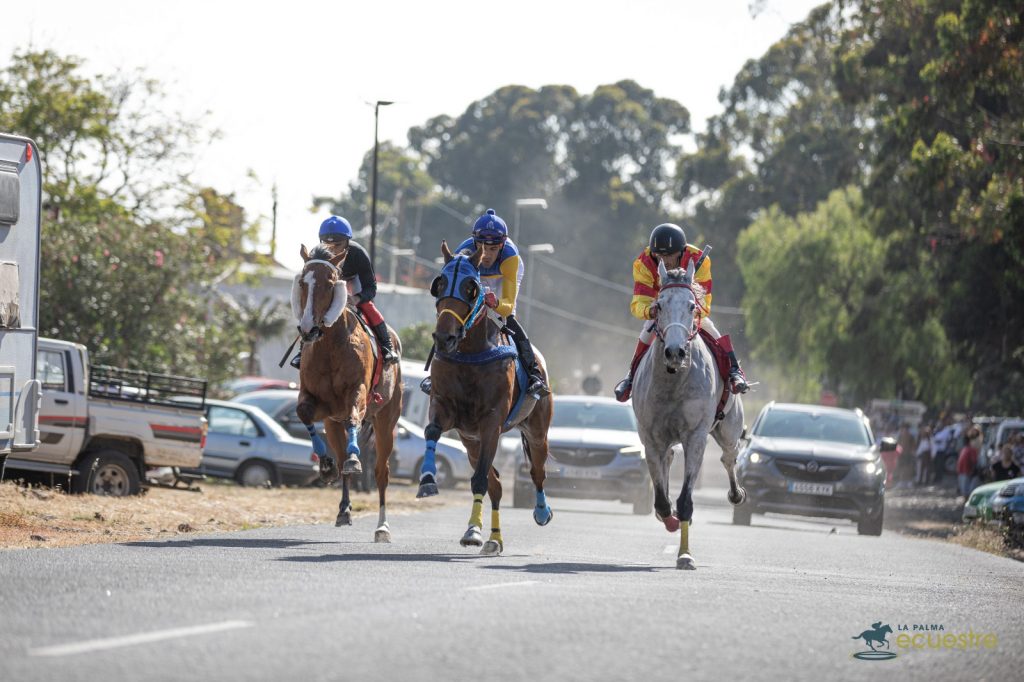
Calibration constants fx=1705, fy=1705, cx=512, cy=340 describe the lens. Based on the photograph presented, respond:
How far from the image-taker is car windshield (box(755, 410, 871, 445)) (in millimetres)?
25109

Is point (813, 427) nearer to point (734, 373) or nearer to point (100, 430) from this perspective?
point (734, 373)

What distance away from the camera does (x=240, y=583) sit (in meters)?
10.1

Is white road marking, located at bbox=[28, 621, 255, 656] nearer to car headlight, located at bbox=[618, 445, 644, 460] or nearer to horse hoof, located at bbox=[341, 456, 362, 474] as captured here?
horse hoof, located at bbox=[341, 456, 362, 474]

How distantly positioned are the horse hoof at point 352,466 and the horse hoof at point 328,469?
0.24 metres

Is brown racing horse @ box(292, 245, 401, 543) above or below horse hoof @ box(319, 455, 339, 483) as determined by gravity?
above

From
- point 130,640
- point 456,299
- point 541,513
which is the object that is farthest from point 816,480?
point 130,640

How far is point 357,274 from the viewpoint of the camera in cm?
1628

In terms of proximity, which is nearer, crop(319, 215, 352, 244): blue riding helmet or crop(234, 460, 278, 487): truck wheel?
crop(319, 215, 352, 244): blue riding helmet

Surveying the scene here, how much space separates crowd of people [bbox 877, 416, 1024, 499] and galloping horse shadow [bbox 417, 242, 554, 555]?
2413 cm

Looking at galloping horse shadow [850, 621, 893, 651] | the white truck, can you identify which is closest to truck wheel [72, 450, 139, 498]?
the white truck

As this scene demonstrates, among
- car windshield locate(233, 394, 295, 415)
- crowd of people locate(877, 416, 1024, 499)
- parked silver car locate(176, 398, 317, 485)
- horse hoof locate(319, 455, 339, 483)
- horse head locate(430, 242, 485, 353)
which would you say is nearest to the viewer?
horse head locate(430, 242, 485, 353)


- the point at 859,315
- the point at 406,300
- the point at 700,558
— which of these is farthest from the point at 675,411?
the point at 406,300

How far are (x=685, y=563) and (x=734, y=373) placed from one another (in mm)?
2424

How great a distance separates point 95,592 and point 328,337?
6479 millimetres
